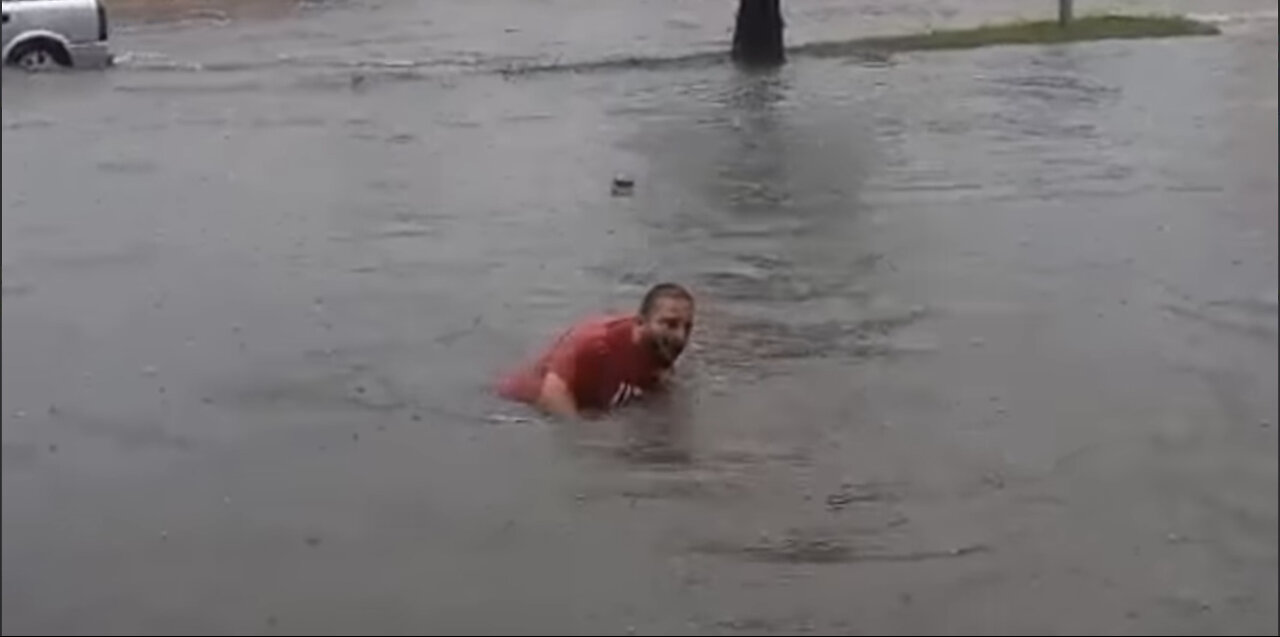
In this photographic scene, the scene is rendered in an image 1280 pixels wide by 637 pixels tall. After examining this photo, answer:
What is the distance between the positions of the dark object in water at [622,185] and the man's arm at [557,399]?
20.6ft

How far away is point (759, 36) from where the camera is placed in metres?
25.3

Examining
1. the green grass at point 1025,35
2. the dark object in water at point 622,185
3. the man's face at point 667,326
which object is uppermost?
the man's face at point 667,326

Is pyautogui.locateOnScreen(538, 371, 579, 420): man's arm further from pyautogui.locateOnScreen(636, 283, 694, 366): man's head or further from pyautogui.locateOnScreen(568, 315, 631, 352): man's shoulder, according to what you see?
pyautogui.locateOnScreen(636, 283, 694, 366): man's head

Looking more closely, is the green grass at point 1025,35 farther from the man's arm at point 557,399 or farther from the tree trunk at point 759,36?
the man's arm at point 557,399

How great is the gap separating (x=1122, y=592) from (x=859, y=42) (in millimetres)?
21340

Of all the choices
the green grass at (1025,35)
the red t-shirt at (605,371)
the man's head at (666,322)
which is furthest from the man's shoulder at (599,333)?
the green grass at (1025,35)

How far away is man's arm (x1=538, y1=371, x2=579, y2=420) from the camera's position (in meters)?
9.27

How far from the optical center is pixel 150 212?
1129 cm

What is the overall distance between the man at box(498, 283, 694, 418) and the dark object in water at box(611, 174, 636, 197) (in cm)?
619

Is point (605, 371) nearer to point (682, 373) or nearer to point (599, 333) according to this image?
point (599, 333)

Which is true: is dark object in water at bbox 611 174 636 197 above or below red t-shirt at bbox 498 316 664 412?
below

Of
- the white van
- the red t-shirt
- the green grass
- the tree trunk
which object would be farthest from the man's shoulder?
the green grass

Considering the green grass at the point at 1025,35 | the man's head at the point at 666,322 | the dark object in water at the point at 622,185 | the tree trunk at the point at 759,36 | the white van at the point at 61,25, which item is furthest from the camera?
the green grass at the point at 1025,35

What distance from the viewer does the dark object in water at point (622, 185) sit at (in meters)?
→ 15.8
